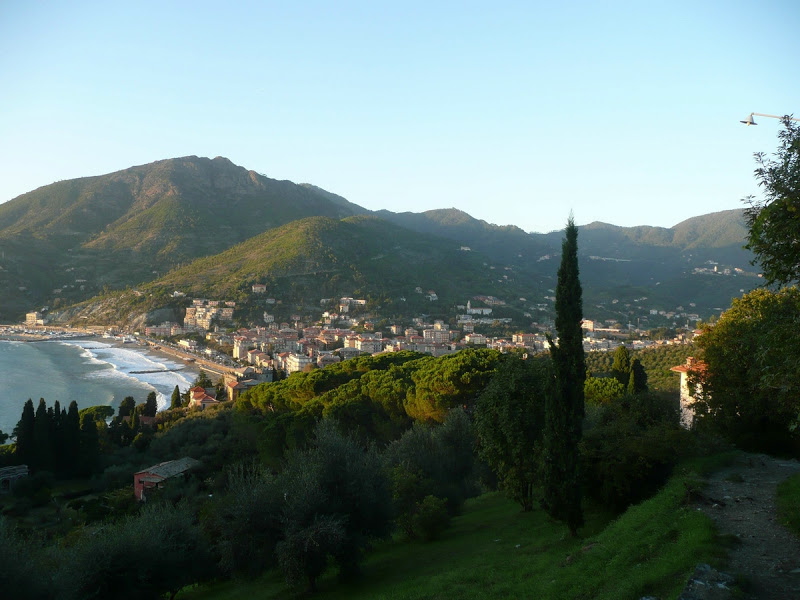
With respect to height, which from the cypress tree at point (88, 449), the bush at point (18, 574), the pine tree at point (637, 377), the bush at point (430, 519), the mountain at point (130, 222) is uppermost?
the mountain at point (130, 222)

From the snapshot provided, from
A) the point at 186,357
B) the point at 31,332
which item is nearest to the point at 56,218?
the point at 31,332

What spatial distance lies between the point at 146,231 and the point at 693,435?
4327 inches

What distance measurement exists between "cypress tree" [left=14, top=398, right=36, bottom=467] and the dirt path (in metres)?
25.4

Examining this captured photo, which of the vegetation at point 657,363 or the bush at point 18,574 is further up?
the bush at point 18,574

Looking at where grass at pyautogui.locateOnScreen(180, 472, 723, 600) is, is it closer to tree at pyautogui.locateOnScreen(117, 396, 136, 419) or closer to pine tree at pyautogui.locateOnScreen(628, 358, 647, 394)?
pine tree at pyautogui.locateOnScreen(628, 358, 647, 394)

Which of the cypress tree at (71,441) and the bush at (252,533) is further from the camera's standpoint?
the cypress tree at (71,441)

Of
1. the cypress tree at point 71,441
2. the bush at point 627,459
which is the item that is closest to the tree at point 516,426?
the bush at point 627,459

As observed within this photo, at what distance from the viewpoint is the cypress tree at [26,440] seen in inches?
922

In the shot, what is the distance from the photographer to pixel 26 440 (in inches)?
929

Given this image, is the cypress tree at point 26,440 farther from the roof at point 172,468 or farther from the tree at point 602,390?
the tree at point 602,390

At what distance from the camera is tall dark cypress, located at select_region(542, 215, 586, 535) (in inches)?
367

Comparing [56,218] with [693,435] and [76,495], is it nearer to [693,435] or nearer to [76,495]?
[76,495]

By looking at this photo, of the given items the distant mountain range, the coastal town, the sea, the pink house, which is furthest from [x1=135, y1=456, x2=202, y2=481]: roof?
the distant mountain range

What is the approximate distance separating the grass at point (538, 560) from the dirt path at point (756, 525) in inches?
11.8
